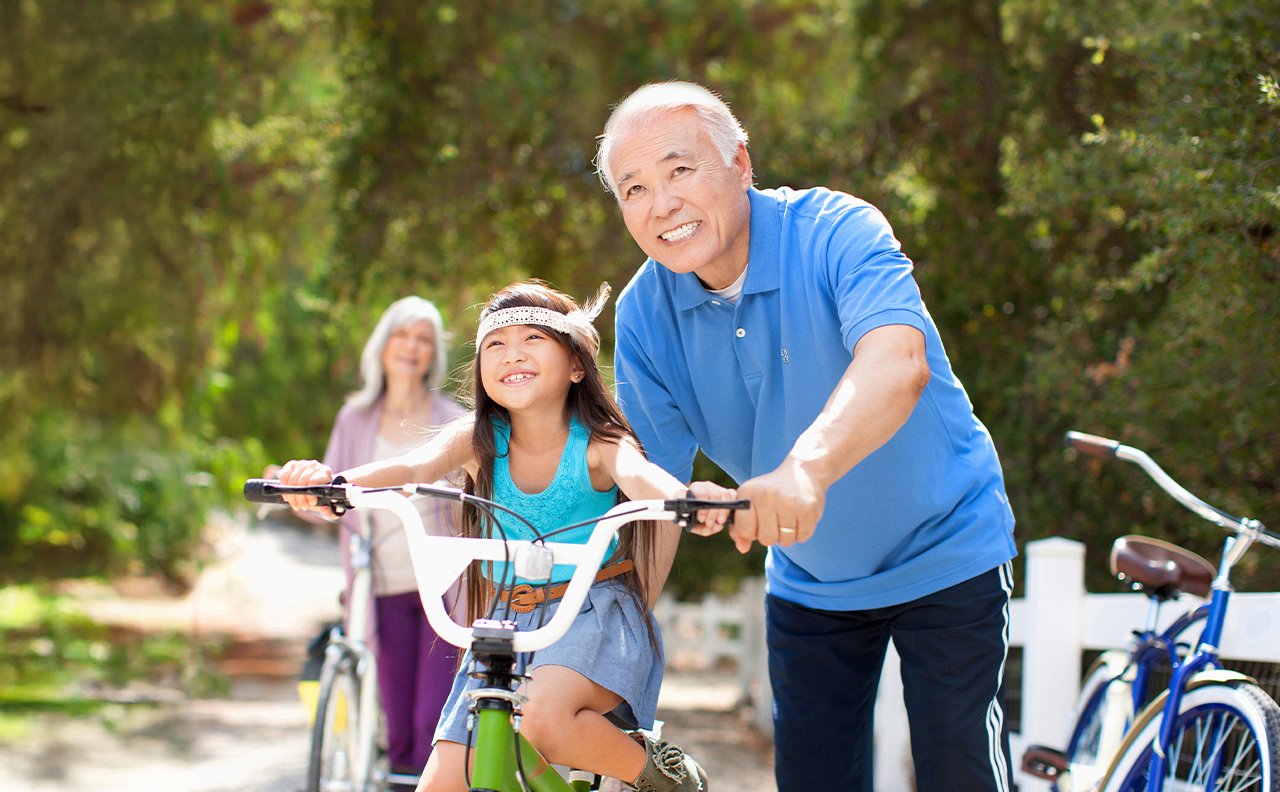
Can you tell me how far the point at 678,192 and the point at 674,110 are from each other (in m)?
0.18

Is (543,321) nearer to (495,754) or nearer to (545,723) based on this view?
(545,723)

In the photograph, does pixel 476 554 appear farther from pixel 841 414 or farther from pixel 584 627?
pixel 841 414

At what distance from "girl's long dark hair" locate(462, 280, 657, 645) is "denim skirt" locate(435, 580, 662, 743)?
5cm

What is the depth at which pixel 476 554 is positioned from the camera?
2.45 m

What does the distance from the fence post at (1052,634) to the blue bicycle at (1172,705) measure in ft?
1.26

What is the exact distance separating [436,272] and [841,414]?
22.8ft

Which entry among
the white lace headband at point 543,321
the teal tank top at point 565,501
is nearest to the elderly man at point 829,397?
the white lace headband at point 543,321

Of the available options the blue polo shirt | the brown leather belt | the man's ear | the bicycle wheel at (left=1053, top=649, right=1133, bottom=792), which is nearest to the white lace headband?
the blue polo shirt

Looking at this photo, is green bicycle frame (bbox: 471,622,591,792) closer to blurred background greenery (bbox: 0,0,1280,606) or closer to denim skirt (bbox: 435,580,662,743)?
denim skirt (bbox: 435,580,662,743)

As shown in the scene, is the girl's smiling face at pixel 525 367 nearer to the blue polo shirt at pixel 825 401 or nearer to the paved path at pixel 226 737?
the blue polo shirt at pixel 825 401

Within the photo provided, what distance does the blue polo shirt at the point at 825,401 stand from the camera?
2.83 meters

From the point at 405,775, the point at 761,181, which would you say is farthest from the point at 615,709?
the point at 761,181

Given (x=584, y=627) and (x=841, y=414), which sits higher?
(x=841, y=414)

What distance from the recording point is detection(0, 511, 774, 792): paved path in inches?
307
